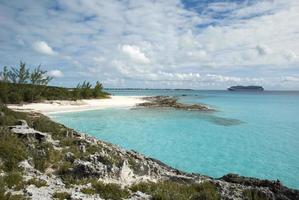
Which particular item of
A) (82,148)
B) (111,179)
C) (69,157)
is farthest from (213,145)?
(111,179)

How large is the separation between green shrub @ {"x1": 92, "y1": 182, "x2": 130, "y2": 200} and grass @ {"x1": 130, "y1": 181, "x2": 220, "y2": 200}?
59cm

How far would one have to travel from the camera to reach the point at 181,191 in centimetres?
797

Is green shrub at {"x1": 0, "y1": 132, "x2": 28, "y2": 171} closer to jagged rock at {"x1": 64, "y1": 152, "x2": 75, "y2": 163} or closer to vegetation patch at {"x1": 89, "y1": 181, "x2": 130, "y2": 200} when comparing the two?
jagged rock at {"x1": 64, "y1": 152, "x2": 75, "y2": 163}

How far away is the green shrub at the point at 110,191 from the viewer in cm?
731

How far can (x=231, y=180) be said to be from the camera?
36.6 feet

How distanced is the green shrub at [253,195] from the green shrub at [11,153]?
781 cm

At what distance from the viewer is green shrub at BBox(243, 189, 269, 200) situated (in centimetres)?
758

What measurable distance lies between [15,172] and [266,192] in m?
8.20

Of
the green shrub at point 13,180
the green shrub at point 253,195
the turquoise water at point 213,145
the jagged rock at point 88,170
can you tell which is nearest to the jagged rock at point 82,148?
the jagged rock at point 88,170

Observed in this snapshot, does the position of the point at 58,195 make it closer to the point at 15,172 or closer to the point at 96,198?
the point at 96,198

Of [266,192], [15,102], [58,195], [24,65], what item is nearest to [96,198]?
[58,195]

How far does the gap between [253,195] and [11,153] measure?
8.76m

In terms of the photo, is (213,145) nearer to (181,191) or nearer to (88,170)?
(181,191)

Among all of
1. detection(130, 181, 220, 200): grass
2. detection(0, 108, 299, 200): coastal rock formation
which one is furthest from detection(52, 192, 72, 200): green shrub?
detection(130, 181, 220, 200): grass
